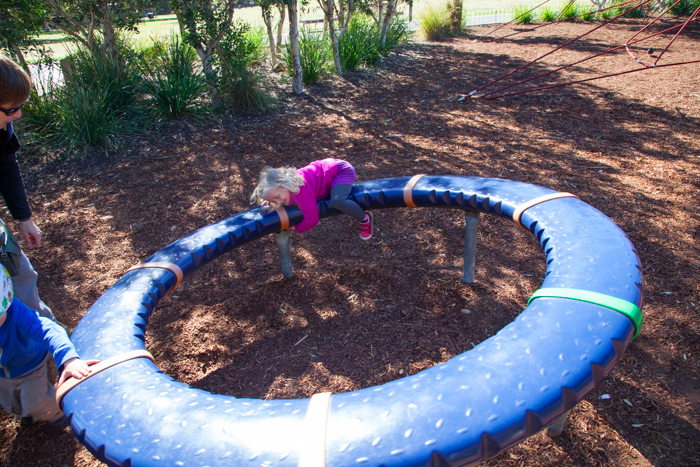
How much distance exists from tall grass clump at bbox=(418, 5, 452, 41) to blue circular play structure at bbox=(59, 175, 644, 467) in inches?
456

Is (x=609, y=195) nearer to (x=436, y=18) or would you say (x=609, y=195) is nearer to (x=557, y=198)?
(x=557, y=198)

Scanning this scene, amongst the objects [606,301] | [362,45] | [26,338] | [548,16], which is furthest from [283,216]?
[548,16]

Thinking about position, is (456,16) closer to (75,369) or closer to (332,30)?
(332,30)

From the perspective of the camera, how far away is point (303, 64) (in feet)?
26.5

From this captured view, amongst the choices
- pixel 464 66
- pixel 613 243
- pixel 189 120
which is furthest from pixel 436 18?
pixel 613 243

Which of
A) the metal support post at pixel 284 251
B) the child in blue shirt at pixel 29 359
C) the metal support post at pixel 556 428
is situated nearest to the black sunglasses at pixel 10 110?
the child in blue shirt at pixel 29 359

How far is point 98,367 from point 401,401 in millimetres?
1223

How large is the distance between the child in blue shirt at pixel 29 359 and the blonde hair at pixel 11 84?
686 mm

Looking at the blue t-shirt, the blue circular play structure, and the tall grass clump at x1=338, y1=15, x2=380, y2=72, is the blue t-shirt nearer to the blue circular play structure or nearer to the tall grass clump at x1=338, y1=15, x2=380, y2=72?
the blue circular play structure

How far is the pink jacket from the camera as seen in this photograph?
3.04m

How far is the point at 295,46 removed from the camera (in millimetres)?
7203

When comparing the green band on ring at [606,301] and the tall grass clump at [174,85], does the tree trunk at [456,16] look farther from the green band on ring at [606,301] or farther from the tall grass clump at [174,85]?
the green band on ring at [606,301]

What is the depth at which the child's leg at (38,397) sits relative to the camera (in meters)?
2.13

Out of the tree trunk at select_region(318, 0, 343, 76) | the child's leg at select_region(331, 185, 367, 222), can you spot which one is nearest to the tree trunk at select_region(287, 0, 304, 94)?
the tree trunk at select_region(318, 0, 343, 76)
